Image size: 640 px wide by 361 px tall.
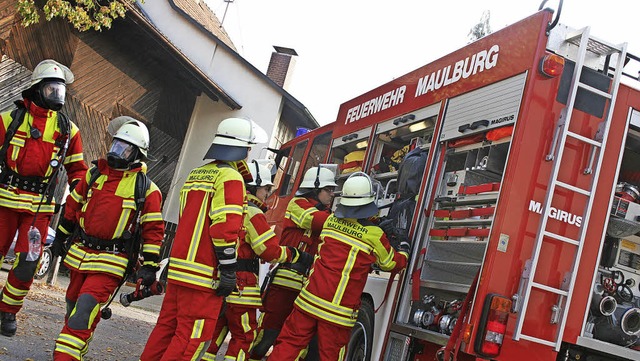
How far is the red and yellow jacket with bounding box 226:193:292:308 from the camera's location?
5.54 metres

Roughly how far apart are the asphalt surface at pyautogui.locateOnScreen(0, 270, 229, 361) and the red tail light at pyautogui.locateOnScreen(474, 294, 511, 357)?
315 centimetres

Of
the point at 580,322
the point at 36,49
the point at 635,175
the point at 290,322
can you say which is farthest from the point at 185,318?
the point at 36,49

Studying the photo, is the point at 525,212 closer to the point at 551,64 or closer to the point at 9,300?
the point at 551,64

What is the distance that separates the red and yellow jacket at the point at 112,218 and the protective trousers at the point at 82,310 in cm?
9

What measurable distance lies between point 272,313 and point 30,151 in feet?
7.75

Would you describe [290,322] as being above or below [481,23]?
below

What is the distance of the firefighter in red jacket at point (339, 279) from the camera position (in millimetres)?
5738

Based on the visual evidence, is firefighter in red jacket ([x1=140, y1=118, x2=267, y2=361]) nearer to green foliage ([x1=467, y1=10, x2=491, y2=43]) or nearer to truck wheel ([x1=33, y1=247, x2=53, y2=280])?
truck wheel ([x1=33, y1=247, x2=53, y2=280])

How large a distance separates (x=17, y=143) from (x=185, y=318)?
91.7 inches

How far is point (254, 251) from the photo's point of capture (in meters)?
5.67

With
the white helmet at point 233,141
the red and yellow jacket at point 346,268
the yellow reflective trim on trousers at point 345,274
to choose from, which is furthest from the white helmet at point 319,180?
the white helmet at point 233,141

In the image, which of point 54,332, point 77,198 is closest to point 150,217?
point 77,198

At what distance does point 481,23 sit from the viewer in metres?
26.5

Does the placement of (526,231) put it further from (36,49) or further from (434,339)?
(36,49)
